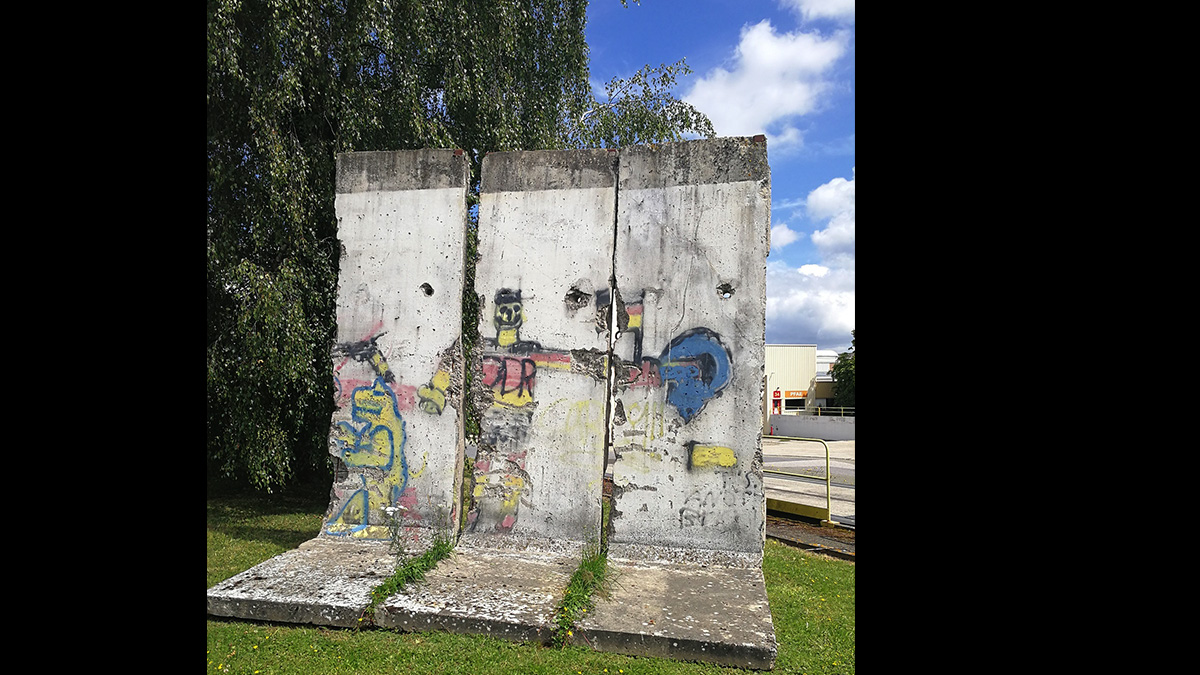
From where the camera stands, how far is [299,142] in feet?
24.4

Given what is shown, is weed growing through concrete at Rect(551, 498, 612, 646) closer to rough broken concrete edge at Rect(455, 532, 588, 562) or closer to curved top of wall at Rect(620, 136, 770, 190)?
rough broken concrete edge at Rect(455, 532, 588, 562)

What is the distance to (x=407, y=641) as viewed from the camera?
418 centimetres

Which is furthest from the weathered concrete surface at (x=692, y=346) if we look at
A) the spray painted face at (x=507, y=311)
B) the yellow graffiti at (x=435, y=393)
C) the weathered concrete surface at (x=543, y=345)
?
the yellow graffiti at (x=435, y=393)

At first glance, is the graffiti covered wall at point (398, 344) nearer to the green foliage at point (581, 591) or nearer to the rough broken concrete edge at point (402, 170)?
the rough broken concrete edge at point (402, 170)

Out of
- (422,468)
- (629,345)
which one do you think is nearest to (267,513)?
(422,468)

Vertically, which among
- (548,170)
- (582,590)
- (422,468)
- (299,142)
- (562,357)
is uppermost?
(299,142)

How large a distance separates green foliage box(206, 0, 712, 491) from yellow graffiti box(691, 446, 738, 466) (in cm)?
394

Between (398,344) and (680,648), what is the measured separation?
364 cm

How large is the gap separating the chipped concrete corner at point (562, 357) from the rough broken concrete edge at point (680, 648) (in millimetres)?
997

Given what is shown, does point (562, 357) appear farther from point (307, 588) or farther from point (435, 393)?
point (307, 588)

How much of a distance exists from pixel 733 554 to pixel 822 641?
3.62 ft

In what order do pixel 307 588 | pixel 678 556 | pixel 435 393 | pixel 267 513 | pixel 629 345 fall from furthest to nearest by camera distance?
pixel 267 513, pixel 435 393, pixel 629 345, pixel 678 556, pixel 307 588
